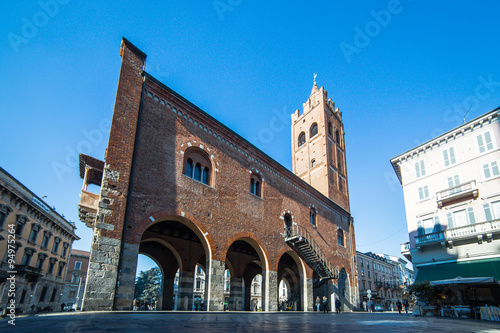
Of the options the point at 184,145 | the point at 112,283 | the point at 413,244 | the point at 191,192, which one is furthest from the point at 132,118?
the point at 413,244

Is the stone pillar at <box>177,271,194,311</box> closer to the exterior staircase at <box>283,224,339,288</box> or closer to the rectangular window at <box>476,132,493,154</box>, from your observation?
the exterior staircase at <box>283,224,339,288</box>

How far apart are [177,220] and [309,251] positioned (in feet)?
34.8

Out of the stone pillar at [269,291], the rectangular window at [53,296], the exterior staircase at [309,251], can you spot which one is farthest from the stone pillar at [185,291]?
the rectangular window at [53,296]

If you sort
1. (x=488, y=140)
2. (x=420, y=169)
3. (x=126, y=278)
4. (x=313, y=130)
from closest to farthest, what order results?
(x=126, y=278) < (x=488, y=140) < (x=420, y=169) < (x=313, y=130)

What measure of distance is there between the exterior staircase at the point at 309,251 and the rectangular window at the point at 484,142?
14.0 metres

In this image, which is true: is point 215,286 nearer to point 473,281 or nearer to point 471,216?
point 473,281

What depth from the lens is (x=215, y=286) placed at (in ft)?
46.4

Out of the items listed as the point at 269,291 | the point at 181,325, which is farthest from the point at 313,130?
the point at 181,325

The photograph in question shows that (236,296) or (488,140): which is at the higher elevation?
(488,140)

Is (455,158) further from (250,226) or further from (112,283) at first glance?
(112,283)

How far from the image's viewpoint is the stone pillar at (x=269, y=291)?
57.1ft

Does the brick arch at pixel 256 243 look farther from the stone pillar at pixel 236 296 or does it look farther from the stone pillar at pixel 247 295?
the stone pillar at pixel 247 295

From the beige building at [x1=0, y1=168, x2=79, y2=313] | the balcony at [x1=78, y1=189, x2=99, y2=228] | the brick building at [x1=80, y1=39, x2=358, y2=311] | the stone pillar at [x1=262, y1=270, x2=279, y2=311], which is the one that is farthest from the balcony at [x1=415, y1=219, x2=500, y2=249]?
the beige building at [x1=0, y1=168, x2=79, y2=313]

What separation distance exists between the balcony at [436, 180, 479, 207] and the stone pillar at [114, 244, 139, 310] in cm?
2198
